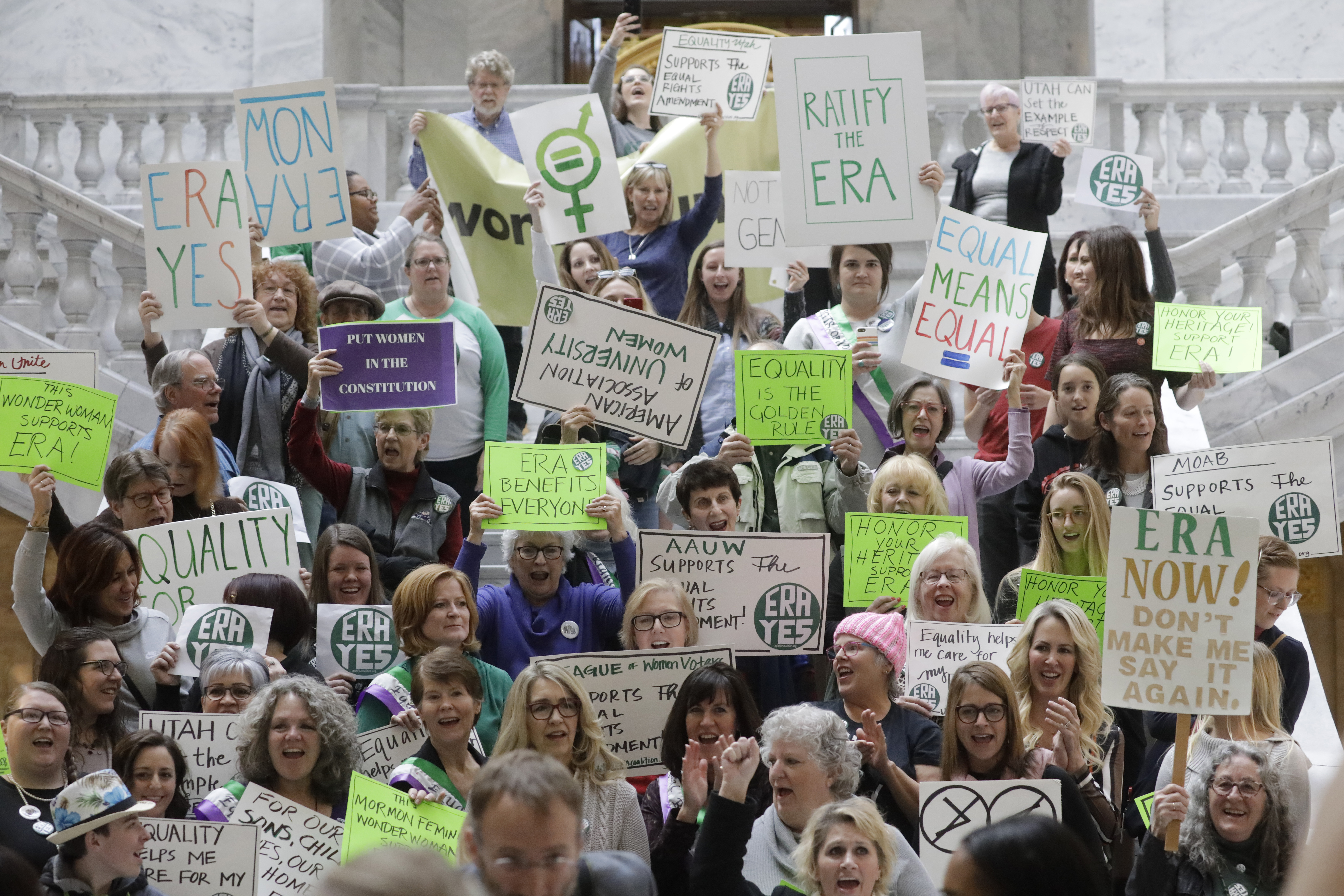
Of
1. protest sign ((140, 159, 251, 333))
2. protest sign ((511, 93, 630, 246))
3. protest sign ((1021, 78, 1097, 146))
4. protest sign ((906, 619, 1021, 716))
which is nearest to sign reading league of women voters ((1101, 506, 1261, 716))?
protest sign ((906, 619, 1021, 716))

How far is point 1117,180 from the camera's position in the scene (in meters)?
9.62

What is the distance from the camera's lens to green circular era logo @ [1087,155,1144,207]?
962 centimetres

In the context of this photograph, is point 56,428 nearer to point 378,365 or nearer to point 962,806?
point 378,365

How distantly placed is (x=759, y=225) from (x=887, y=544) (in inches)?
102

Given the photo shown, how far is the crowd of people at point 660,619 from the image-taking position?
4602mm

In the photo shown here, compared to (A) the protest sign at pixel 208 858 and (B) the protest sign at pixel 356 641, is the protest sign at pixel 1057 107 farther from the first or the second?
(A) the protest sign at pixel 208 858

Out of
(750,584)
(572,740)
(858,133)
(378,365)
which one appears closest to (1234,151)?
(858,133)

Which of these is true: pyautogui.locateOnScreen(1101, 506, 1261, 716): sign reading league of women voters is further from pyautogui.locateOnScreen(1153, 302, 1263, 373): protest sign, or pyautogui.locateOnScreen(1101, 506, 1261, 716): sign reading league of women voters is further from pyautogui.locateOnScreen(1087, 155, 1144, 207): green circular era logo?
pyautogui.locateOnScreen(1087, 155, 1144, 207): green circular era logo

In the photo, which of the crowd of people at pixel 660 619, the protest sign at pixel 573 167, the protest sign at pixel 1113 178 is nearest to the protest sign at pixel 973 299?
the crowd of people at pixel 660 619

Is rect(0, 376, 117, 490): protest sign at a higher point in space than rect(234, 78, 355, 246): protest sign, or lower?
lower

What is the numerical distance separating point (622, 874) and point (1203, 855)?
2.16 metres

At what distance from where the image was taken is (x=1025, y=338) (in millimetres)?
8016

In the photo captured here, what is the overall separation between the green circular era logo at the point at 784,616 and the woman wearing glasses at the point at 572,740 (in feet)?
3.80

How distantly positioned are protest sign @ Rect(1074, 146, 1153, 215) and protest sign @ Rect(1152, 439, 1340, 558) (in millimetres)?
3108
